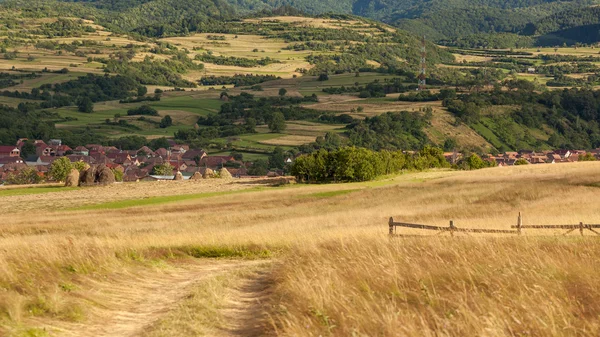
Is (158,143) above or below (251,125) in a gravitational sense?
below

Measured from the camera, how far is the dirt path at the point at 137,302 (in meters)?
12.7

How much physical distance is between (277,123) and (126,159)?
38.8 metres

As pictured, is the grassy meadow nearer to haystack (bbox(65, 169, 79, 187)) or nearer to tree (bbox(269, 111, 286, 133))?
haystack (bbox(65, 169, 79, 187))

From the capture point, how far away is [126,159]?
488 ft

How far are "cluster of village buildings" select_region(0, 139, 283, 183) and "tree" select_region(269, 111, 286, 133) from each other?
20.7m

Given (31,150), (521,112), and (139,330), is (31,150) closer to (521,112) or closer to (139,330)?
(521,112)

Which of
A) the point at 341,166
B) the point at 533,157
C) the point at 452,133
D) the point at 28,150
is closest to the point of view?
the point at 341,166

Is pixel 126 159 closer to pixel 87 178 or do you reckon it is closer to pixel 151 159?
pixel 151 159

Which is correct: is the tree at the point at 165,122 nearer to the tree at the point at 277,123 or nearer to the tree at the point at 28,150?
the tree at the point at 277,123

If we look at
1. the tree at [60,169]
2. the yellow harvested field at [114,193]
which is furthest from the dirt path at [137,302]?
the tree at [60,169]

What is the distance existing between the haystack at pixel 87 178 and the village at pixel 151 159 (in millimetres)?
31969

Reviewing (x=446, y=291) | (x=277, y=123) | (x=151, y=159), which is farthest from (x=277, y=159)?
(x=446, y=291)

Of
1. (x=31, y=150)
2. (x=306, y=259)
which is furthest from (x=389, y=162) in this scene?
(x=31, y=150)

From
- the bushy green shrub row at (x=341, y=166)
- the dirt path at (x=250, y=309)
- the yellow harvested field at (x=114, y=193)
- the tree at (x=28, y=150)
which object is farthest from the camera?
the tree at (x=28, y=150)
